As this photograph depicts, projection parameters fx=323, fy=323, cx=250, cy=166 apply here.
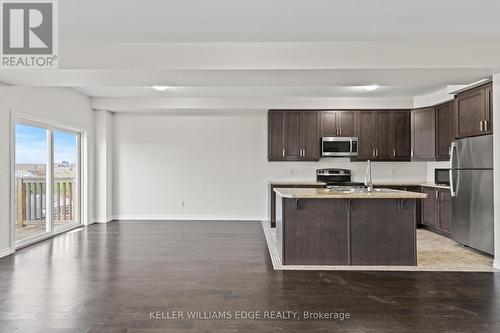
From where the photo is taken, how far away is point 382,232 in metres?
3.95

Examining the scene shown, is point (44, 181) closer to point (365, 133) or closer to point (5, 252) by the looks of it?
point (5, 252)

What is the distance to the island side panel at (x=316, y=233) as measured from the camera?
3.96m

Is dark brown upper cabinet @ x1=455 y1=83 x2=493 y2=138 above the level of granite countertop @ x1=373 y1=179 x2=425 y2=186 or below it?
above

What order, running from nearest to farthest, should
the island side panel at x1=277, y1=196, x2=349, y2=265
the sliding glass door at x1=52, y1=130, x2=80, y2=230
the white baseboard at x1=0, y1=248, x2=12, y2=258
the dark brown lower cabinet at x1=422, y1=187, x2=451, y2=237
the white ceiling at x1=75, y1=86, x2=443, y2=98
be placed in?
1. the island side panel at x1=277, y1=196, x2=349, y2=265
2. the white baseboard at x1=0, y1=248, x2=12, y2=258
3. the dark brown lower cabinet at x1=422, y1=187, x2=451, y2=237
4. the white ceiling at x1=75, y1=86, x2=443, y2=98
5. the sliding glass door at x1=52, y1=130, x2=80, y2=230

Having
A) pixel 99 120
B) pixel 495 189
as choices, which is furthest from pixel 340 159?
pixel 99 120

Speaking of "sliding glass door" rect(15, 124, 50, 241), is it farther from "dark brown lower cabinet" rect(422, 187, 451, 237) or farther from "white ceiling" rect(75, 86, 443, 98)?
"dark brown lower cabinet" rect(422, 187, 451, 237)

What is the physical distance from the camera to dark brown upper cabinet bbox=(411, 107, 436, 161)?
20.2ft

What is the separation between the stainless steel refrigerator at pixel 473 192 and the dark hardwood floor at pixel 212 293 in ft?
2.97

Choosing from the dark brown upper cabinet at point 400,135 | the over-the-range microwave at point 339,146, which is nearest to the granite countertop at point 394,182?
the dark brown upper cabinet at point 400,135

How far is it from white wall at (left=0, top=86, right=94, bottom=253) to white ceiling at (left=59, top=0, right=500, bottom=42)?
5.59 ft

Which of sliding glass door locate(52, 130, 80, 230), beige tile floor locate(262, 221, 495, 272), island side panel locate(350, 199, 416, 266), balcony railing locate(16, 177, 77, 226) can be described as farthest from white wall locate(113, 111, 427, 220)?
island side panel locate(350, 199, 416, 266)

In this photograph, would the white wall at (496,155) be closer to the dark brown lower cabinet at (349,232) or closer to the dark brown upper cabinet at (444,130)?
the dark brown lower cabinet at (349,232)

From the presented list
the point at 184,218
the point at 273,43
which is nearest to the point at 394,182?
the point at 273,43

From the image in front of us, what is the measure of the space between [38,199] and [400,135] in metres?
6.90
